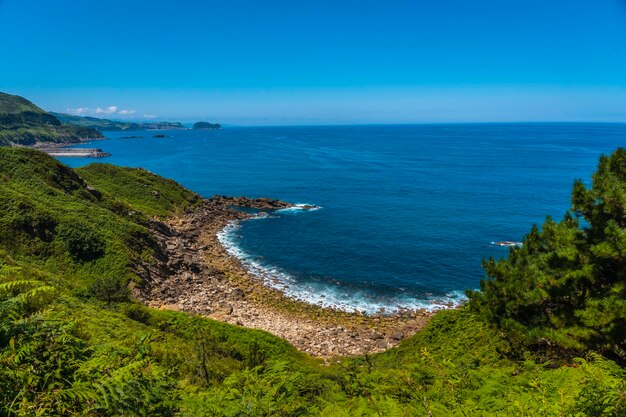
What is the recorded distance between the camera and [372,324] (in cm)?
3431

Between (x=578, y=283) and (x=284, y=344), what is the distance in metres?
19.5

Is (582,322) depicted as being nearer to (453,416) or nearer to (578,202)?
(578,202)

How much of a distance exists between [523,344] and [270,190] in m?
75.6

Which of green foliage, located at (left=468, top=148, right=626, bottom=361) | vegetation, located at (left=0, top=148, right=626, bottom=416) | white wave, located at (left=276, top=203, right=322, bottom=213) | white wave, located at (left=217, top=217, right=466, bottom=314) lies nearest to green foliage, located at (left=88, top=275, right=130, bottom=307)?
vegetation, located at (left=0, top=148, right=626, bottom=416)

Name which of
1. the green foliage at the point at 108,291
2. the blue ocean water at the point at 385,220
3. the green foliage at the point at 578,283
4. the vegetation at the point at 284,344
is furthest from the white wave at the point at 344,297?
the green foliage at the point at 578,283

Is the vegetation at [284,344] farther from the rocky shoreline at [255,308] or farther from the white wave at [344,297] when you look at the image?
the white wave at [344,297]

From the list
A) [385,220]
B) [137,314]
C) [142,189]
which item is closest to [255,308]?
[137,314]

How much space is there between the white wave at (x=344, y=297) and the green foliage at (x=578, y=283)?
19.6m

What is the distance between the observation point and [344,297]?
39656mm

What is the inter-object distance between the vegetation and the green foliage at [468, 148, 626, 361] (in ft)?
0.20

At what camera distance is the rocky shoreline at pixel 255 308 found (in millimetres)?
31391

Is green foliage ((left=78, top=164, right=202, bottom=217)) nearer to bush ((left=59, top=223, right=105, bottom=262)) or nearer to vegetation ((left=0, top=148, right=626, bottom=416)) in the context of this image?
vegetation ((left=0, top=148, right=626, bottom=416))

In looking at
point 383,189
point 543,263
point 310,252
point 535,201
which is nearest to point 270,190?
point 383,189

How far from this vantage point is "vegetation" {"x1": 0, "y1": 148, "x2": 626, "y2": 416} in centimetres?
492
